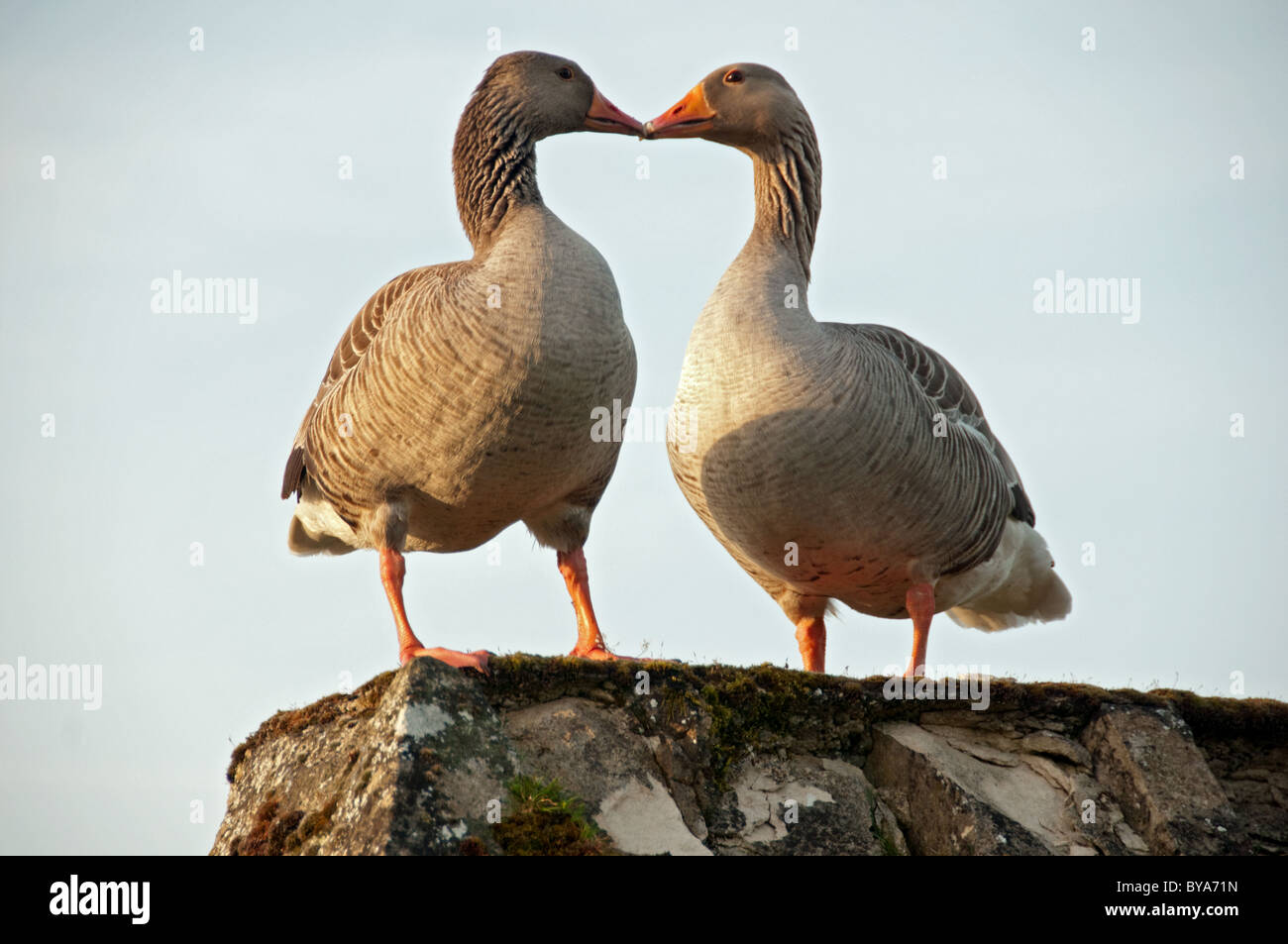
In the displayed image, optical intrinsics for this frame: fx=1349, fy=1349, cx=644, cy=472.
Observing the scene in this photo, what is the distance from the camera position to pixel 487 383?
349 inches

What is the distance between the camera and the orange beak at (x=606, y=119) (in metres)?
10.8

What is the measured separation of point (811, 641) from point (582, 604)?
319cm

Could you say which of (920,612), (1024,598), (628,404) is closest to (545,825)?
(628,404)

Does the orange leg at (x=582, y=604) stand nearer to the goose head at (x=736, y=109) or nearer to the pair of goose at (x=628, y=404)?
the pair of goose at (x=628, y=404)

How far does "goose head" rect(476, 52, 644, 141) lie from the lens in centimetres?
1040

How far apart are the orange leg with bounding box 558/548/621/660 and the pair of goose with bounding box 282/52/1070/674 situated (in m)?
0.02

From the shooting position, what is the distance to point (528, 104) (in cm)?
1039

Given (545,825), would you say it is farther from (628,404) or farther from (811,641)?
(811,641)

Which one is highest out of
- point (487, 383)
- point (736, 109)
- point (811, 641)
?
point (736, 109)

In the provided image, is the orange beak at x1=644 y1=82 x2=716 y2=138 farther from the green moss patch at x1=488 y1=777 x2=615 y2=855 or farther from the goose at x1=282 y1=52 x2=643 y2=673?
the green moss patch at x1=488 y1=777 x2=615 y2=855

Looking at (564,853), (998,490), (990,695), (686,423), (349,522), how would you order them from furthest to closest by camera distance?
(998,490) < (686,423) < (349,522) < (990,695) < (564,853)
